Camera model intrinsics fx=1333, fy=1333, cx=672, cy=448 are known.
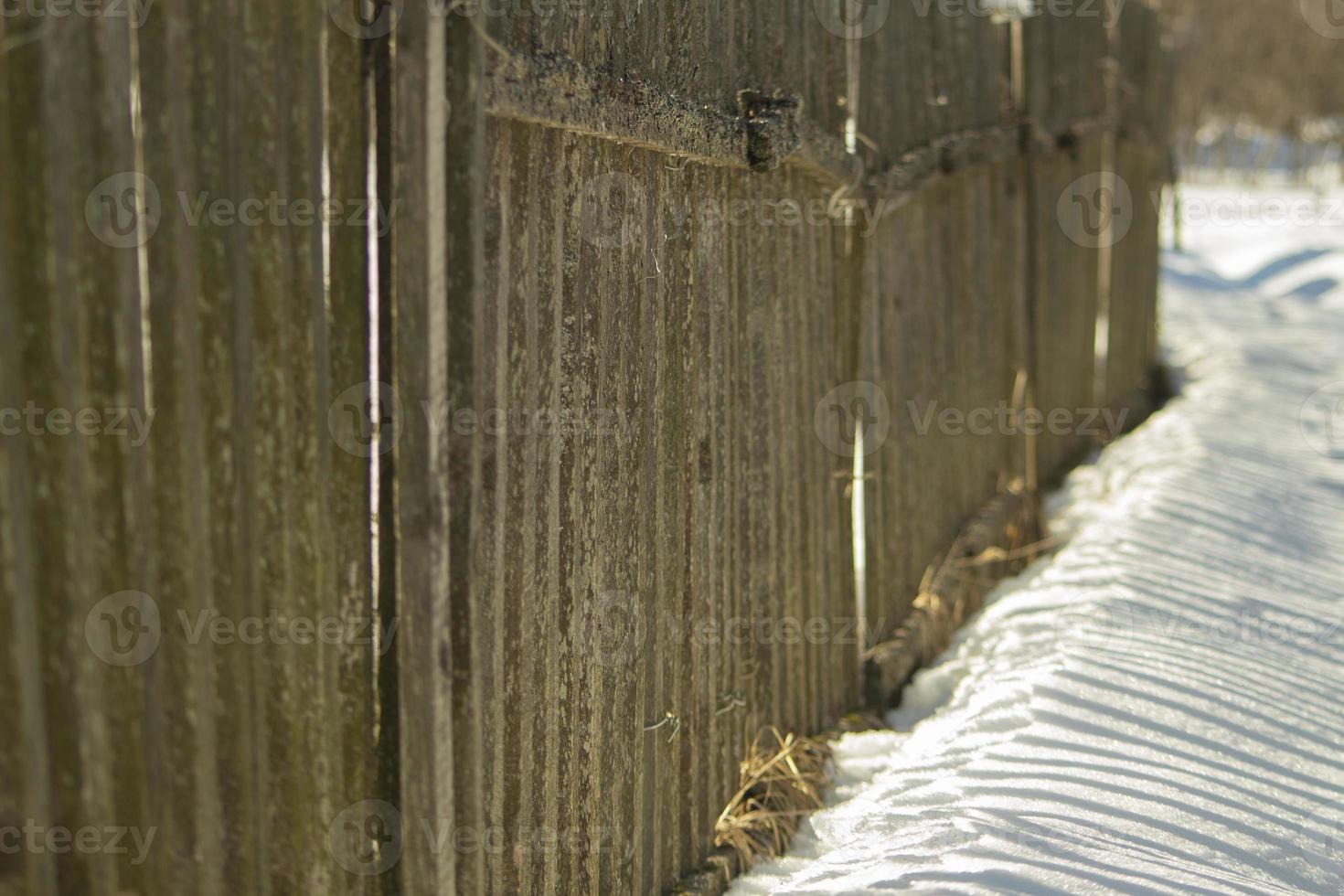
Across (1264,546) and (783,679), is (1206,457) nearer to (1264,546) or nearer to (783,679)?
(1264,546)

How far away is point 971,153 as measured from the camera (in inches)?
197
